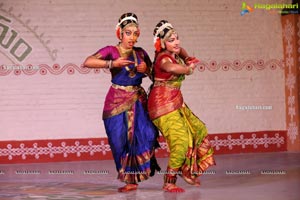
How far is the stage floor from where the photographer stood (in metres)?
6.00

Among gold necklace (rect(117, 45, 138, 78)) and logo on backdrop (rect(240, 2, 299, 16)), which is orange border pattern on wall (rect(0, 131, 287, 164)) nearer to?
logo on backdrop (rect(240, 2, 299, 16))

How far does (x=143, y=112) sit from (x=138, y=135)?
0.20 m

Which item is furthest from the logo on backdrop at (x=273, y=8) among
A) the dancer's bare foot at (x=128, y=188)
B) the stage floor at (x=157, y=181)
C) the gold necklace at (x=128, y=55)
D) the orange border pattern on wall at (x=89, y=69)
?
the dancer's bare foot at (x=128, y=188)

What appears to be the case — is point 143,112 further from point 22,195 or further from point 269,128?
point 269,128

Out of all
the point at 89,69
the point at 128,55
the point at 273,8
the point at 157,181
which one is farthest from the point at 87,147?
the point at 128,55

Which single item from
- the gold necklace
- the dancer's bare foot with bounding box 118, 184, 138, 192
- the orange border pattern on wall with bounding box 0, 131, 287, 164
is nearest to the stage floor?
the dancer's bare foot with bounding box 118, 184, 138, 192

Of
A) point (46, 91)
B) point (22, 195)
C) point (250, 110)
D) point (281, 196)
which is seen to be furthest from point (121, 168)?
point (250, 110)

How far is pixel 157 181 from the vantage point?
7.04m

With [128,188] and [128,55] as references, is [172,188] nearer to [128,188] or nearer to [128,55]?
[128,188]

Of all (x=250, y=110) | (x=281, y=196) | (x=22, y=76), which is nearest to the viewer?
(x=281, y=196)

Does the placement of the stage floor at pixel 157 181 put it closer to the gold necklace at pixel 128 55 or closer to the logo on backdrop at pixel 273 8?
the gold necklace at pixel 128 55

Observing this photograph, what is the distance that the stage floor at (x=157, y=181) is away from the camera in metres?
6.00

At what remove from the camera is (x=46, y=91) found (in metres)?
9.09

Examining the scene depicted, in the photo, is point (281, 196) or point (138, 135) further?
point (138, 135)
